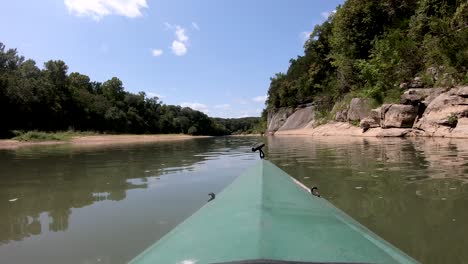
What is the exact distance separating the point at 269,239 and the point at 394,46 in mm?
29313

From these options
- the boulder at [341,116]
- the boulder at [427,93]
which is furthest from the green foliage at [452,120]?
the boulder at [341,116]

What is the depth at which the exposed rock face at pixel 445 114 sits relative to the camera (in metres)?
15.7

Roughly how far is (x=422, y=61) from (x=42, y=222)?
83.1 ft

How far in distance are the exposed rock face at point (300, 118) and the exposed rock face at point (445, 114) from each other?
2603 centimetres

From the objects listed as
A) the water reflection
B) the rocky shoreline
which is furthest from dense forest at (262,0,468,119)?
the water reflection

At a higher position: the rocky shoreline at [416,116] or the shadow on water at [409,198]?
the rocky shoreline at [416,116]

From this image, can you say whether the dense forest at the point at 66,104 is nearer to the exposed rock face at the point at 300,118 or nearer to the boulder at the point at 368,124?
the exposed rock face at the point at 300,118

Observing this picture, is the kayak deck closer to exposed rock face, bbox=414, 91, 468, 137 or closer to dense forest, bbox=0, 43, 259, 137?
exposed rock face, bbox=414, 91, 468, 137

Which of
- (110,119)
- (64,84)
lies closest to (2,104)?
(64,84)

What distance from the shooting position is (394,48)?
27.1 m

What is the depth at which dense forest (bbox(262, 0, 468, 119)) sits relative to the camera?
66.6 feet

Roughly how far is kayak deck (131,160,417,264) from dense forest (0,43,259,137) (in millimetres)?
40369

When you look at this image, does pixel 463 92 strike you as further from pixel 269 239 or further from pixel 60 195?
pixel 269 239

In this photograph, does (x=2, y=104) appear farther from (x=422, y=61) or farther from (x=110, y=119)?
(x=422, y=61)
